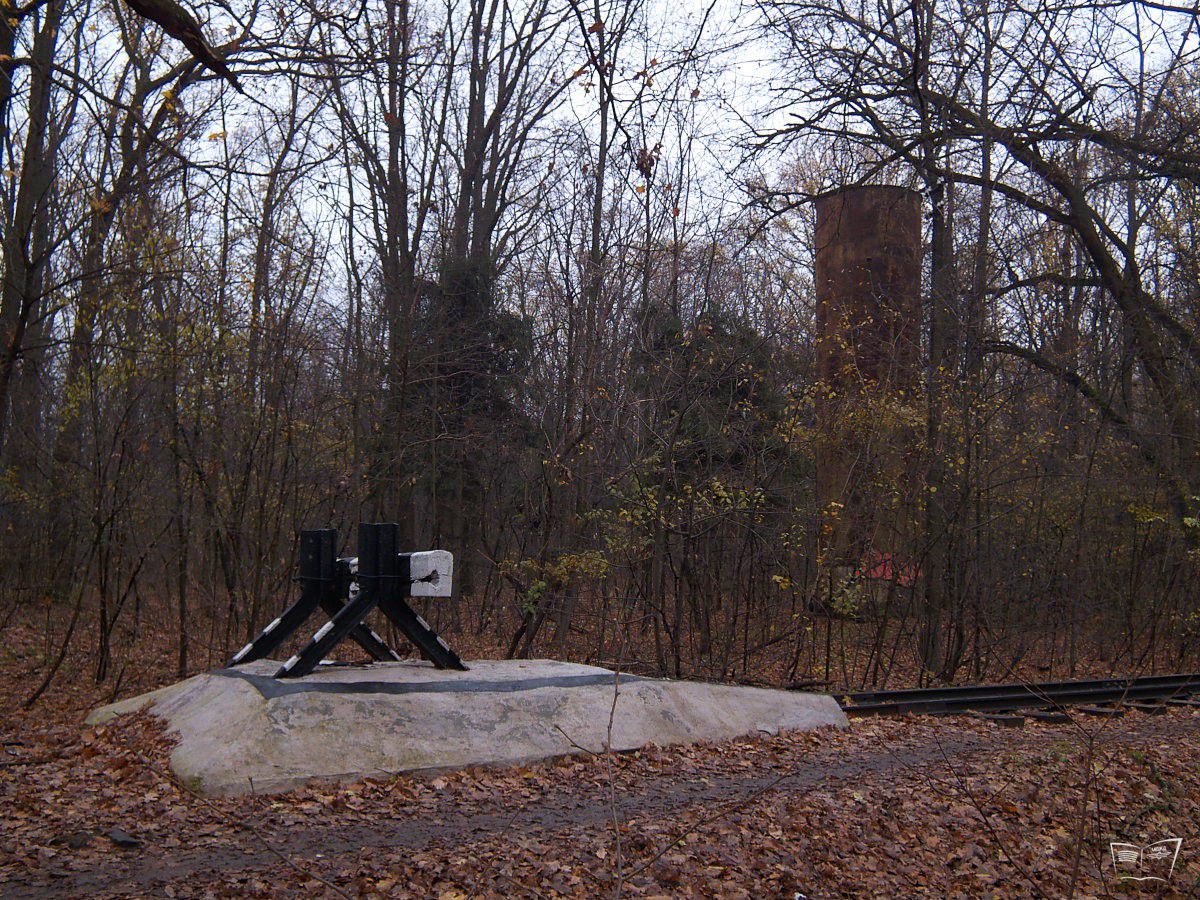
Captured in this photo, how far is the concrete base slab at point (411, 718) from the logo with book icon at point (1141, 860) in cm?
326

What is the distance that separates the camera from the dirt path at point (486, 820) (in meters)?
5.09

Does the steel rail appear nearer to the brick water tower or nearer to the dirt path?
the dirt path

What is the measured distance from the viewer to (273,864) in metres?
5.29

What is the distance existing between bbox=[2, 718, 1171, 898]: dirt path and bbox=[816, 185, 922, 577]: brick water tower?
6062 mm

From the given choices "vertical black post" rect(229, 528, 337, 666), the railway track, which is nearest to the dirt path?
the railway track

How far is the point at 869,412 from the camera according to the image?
48.4 ft

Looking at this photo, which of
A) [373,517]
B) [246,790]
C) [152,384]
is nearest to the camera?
[246,790]

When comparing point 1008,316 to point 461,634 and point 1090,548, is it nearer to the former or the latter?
point 1090,548

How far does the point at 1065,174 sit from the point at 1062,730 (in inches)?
453

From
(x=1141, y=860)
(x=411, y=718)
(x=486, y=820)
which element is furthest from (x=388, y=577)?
(x=1141, y=860)

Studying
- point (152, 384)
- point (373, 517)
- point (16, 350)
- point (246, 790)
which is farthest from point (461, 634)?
point (246, 790)

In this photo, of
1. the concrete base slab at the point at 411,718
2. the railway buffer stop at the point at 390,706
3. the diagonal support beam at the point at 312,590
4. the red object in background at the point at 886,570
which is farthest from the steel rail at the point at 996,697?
the diagonal support beam at the point at 312,590

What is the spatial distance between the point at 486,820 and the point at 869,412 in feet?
33.1

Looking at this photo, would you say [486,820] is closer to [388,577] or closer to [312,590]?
[388,577]
